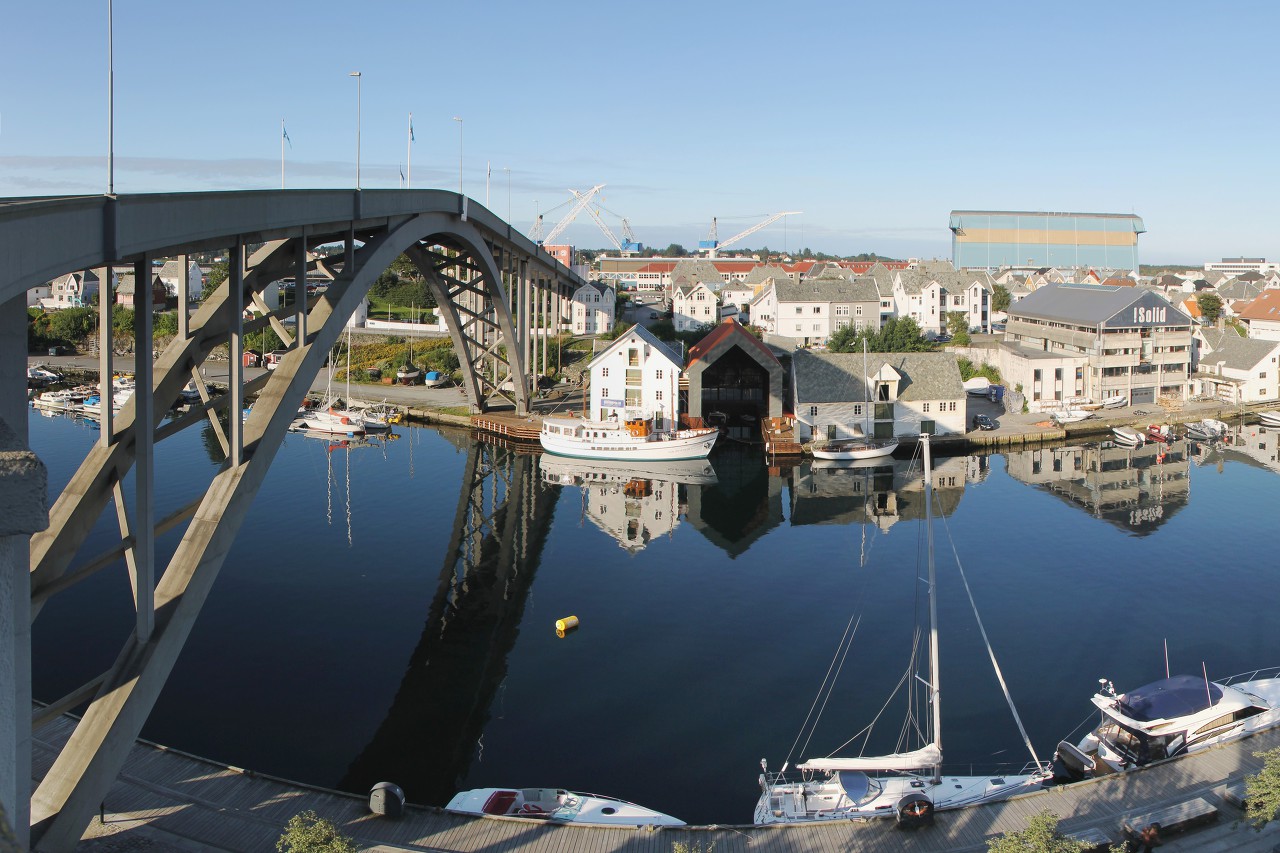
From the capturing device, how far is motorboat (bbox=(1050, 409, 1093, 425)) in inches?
1906

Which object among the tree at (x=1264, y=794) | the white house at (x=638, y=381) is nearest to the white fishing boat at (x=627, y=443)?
the white house at (x=638, y=381)

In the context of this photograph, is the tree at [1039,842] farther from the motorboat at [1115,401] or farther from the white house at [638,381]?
the motorboat at [1115,401]

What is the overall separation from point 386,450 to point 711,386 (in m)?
18.3

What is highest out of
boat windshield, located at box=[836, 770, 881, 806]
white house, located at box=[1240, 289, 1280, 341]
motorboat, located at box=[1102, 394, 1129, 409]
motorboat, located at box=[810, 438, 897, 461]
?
white house, located at box=[1240, 289, 1280, 341]

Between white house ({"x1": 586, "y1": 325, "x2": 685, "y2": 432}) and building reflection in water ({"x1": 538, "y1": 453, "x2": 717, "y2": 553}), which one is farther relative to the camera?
white house ({"x1": 586, "y1": 325, "x2": 685, "y2": 432})

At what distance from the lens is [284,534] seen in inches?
1209

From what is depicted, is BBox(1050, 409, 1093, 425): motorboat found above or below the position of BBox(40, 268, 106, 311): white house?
below

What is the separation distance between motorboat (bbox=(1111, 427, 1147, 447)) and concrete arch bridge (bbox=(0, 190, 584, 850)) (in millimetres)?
37584

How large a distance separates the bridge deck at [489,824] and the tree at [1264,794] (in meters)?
0.48

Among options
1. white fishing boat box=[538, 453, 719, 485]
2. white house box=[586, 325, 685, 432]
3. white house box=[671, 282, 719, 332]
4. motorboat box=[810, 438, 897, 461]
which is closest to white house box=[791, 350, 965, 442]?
motorboat box=[810, 438, 897, 461]

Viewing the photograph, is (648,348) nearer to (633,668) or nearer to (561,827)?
(633,668)

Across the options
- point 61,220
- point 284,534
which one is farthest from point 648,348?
point 61,220

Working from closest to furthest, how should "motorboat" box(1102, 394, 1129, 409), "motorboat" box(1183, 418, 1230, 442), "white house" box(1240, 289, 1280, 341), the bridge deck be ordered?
1. the bridge deck
2. "motorboat" box(1183, 418, 1230, 442)
3. "motorboat" box(1102, 394, 1129, 409)
4. "white house" box(1240, 289, 1280, 341)

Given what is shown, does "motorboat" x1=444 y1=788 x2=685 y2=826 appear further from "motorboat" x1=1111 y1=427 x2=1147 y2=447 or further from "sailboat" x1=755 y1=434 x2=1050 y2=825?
"motorboat" x1=1111 y1=427 x2=1147 y2=447
